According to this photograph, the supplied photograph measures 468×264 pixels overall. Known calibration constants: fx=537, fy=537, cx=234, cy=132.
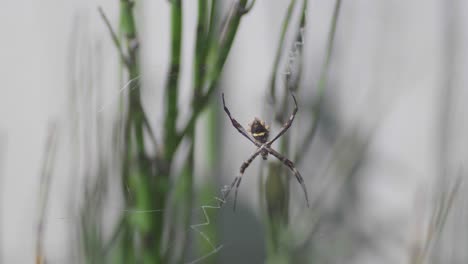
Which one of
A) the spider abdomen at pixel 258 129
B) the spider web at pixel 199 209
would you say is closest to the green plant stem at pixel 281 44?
the spider abdomen at pixel 258 129

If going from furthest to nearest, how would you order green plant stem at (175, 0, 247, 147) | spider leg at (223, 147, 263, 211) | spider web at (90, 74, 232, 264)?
spider leg at (223, 147, 263, 211), spider web at (90, 74, 232, 264), green plant stem at (175, 0, 247, 147)

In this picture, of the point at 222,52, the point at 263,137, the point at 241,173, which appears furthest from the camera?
the point at 241,173

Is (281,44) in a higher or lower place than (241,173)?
higher

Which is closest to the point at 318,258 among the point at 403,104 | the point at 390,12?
the point at 403,104

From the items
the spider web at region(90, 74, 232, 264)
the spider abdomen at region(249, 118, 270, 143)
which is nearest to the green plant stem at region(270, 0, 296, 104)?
the spider abdomen at region(249, 118, 270, 143)

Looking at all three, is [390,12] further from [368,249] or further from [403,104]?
[368,249]

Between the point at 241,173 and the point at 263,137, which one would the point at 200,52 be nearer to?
the point at 263,137

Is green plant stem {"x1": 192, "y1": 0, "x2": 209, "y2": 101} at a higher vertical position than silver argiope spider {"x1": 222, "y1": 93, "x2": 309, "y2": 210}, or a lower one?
higher

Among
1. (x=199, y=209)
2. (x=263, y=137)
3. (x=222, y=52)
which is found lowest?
(x=199, y=209)

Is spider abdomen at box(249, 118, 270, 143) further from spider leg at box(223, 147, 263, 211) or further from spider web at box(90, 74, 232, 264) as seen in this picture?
spider web at box(90, 74, 232, 264)

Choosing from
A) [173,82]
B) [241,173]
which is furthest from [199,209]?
[173,82]

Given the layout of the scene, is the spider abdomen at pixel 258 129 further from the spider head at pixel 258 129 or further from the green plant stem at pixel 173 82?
the green plant stem at pixel 173 82
